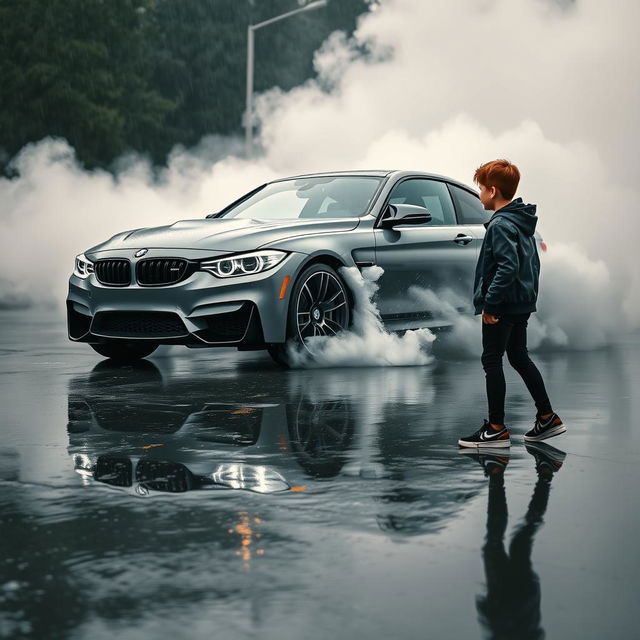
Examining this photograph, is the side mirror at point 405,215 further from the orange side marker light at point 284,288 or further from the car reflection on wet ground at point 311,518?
the car reflection on wet ground at point 311,518

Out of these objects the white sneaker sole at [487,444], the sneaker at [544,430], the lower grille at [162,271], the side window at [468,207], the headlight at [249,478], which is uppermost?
the side window at [468,207]

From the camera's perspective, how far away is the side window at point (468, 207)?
13.4m

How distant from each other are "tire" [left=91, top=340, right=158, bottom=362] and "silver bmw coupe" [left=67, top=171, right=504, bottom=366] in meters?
0.01

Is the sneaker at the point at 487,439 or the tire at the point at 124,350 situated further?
the tire at the point at 124,350

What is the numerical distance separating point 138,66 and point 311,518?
42.2 metres

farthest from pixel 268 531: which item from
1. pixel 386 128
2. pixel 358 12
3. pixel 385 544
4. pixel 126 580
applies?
pixel 358 12

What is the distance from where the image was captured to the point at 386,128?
28.6m

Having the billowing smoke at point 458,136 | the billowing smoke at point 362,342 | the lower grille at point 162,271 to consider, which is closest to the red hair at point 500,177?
the lower grille at point 162,271

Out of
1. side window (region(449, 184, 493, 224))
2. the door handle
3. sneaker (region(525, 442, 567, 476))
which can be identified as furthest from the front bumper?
sneaker (region(525, 442, 567, 476))

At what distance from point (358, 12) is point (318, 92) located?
2293 cm

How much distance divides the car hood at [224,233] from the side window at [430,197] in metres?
0.90

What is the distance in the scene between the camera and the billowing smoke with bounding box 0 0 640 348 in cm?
2312

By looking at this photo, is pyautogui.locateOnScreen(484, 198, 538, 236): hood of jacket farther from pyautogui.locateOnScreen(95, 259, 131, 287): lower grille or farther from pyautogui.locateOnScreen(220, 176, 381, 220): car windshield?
pyautogui.locateOnScreen(220, 176, 381, 220): car windshield

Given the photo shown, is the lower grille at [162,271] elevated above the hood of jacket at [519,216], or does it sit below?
below
